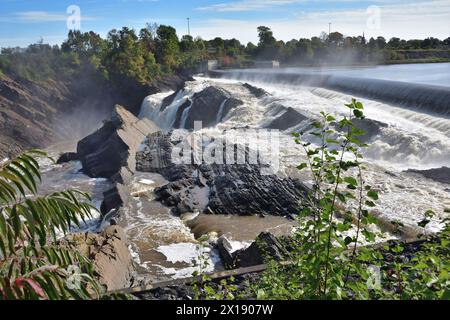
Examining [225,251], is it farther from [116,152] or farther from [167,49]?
[167,49]

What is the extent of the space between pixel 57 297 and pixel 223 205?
41.1 feet

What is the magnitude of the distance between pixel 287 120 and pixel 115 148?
10.5 m

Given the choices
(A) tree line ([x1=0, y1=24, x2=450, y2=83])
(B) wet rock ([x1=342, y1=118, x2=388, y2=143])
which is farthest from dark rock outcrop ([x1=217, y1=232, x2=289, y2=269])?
(A) tree line ([x1=0, y1=24, x2=450, y2=83])

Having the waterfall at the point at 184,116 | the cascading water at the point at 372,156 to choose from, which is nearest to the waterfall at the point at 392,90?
the cascading water at the point at 372,156

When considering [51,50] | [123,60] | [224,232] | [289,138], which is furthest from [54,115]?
[224,232]

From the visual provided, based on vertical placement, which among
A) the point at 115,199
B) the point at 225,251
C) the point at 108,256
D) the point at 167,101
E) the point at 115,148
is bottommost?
the point at 225,251

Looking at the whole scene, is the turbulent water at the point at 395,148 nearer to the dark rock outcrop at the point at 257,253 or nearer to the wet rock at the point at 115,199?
the dark rock outcrop at the point at 257,253

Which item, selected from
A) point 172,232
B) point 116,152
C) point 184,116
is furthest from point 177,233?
point 184,116

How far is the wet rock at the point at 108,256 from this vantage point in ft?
27.9

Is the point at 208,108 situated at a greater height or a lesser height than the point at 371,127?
greater

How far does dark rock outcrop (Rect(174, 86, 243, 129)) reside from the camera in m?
30.6

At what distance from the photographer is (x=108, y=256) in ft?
30.0

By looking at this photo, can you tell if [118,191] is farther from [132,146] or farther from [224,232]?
[132,146]

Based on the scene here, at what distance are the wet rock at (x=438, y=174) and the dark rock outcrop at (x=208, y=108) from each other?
54.2 feet
